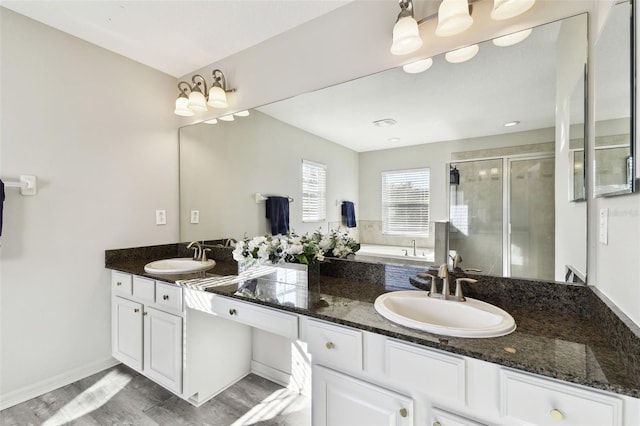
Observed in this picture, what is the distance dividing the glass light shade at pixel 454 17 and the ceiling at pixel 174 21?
63 cm

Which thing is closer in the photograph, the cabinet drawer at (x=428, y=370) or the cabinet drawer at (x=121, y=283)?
the cabinet drawer at (x=428, y=370)

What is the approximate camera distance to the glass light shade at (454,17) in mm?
1237

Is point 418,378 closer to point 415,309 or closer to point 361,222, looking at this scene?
point 415,309

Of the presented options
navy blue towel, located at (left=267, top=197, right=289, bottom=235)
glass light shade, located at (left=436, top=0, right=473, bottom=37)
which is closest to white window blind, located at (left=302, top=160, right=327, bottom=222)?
navy blue towel, located at (left=267, top=197, right=289, bottom=235)

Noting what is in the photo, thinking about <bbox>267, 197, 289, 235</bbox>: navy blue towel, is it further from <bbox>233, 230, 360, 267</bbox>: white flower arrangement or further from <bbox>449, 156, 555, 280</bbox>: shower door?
<bbox>449, 156, 555, 280</bbox>: shower door

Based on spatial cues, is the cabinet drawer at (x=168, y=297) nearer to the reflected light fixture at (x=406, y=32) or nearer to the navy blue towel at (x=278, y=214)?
the navy blue towel at (x=278, y=214)

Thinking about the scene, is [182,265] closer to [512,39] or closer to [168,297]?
[168,297]

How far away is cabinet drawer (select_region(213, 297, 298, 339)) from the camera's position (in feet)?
4.11

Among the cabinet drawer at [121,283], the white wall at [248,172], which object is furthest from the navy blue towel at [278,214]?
the cabinet drawer at [121,283]

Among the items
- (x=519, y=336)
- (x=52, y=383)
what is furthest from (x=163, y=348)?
(x=519, y=336)

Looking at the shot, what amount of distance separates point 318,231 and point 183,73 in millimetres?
1859

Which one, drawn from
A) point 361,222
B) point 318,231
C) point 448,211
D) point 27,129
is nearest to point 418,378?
point 448,211

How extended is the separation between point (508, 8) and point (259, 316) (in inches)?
66.4

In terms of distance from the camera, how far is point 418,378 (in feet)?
3.10
